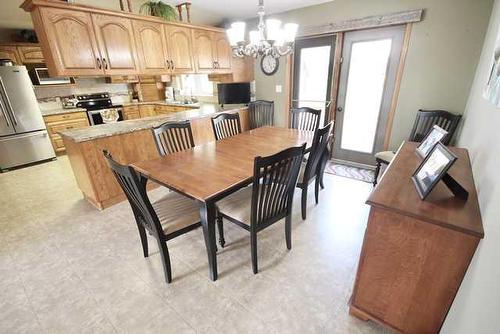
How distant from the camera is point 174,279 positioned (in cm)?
167

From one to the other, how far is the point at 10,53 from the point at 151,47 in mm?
2978

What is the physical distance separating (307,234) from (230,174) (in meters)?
1.02

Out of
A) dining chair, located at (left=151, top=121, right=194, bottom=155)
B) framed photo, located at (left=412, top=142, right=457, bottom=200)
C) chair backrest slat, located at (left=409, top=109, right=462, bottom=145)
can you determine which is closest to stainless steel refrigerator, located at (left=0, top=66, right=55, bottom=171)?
dining chair, located at (left=151, top=121, right=194, bottom=155)

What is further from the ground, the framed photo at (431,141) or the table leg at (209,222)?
the framed photo at (431,141)

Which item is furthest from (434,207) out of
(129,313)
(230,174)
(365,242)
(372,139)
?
(372,139)

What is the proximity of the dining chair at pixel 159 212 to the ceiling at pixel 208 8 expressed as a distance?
9.55 feet

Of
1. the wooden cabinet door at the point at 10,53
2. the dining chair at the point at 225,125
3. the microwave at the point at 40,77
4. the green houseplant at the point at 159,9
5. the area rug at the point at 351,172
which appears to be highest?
the green houseplant at the point at 159,9

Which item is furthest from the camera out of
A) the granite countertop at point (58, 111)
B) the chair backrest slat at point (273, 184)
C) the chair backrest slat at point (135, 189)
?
the granite countertop at point (58, 111)

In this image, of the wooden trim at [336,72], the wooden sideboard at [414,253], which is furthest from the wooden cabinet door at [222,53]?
the wooden sideboard at [414,253]

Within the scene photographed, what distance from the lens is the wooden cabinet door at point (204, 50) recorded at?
11.5 ft

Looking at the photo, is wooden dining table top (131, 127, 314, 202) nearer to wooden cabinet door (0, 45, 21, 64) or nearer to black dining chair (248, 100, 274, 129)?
black dining chair (248, 100, 274, 129)

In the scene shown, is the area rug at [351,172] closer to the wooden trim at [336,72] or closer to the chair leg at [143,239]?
the wooden trim at [336,72]

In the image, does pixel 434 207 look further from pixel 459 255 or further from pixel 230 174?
pixel 230 174

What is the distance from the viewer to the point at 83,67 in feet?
8.16
